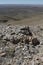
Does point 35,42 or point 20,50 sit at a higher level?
point 35,42

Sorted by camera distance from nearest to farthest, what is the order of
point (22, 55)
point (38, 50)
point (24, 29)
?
point (22, 55), point (38, 50), point (24, 29)

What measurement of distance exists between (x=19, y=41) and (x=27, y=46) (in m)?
0.99

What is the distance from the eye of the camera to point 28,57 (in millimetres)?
7242

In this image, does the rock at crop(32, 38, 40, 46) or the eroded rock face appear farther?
the rock at crop(32, 38, 40, 46)

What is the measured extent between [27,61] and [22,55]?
0.75 m

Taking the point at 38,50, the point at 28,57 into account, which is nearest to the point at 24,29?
the point at 38,50

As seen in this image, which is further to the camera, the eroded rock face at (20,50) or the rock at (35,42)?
the rock at (35,42)

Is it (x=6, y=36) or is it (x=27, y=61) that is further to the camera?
(x=6, y=36)

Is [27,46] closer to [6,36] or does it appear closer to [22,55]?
[22,55]

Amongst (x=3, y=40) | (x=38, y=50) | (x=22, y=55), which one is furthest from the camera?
(x=3, y=40)

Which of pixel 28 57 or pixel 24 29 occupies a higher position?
pixel 24 29

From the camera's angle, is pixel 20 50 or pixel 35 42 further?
pixel 35 42

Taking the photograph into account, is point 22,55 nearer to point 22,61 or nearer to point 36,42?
point 22,61

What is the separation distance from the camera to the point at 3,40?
9672mm
